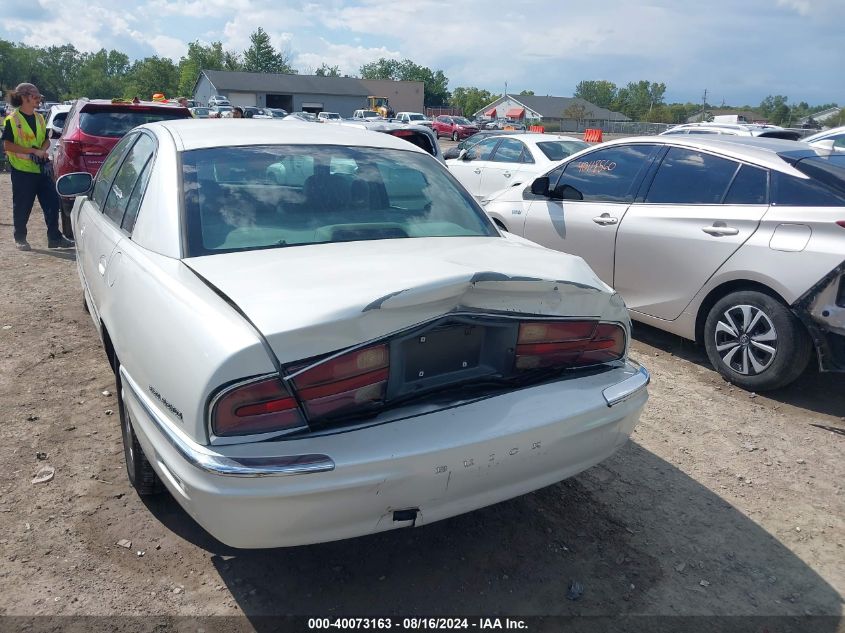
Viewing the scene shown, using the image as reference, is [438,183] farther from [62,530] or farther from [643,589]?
[62,530]

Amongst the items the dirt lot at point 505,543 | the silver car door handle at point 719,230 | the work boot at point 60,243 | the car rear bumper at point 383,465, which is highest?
the silver car door handle at point 719,230

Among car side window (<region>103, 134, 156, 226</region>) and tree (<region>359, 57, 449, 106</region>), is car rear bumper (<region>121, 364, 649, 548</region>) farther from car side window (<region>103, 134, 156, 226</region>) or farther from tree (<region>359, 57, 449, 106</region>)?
tree (<region>359, 57, 449, 106</region>)

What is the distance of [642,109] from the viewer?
126062 mm

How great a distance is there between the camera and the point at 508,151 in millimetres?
11195

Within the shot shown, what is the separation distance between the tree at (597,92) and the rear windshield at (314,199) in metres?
145

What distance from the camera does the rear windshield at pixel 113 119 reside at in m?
8.61

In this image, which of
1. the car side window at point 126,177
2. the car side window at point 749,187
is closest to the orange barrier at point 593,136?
the car side window at point 749,187

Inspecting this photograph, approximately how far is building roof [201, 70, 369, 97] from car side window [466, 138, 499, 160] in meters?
73.1

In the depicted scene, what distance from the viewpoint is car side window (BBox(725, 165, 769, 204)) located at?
4770 millimetres

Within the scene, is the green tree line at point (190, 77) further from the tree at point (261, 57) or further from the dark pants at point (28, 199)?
the dark pants at point (28, 199)

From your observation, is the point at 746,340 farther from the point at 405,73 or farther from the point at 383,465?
the point at 405,73

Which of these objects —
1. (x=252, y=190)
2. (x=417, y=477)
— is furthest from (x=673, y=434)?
(x=252, y=190)

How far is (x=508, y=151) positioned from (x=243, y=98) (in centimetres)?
7495

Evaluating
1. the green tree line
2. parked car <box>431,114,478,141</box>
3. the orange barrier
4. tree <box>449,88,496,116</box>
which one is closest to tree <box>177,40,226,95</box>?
the green tree line
